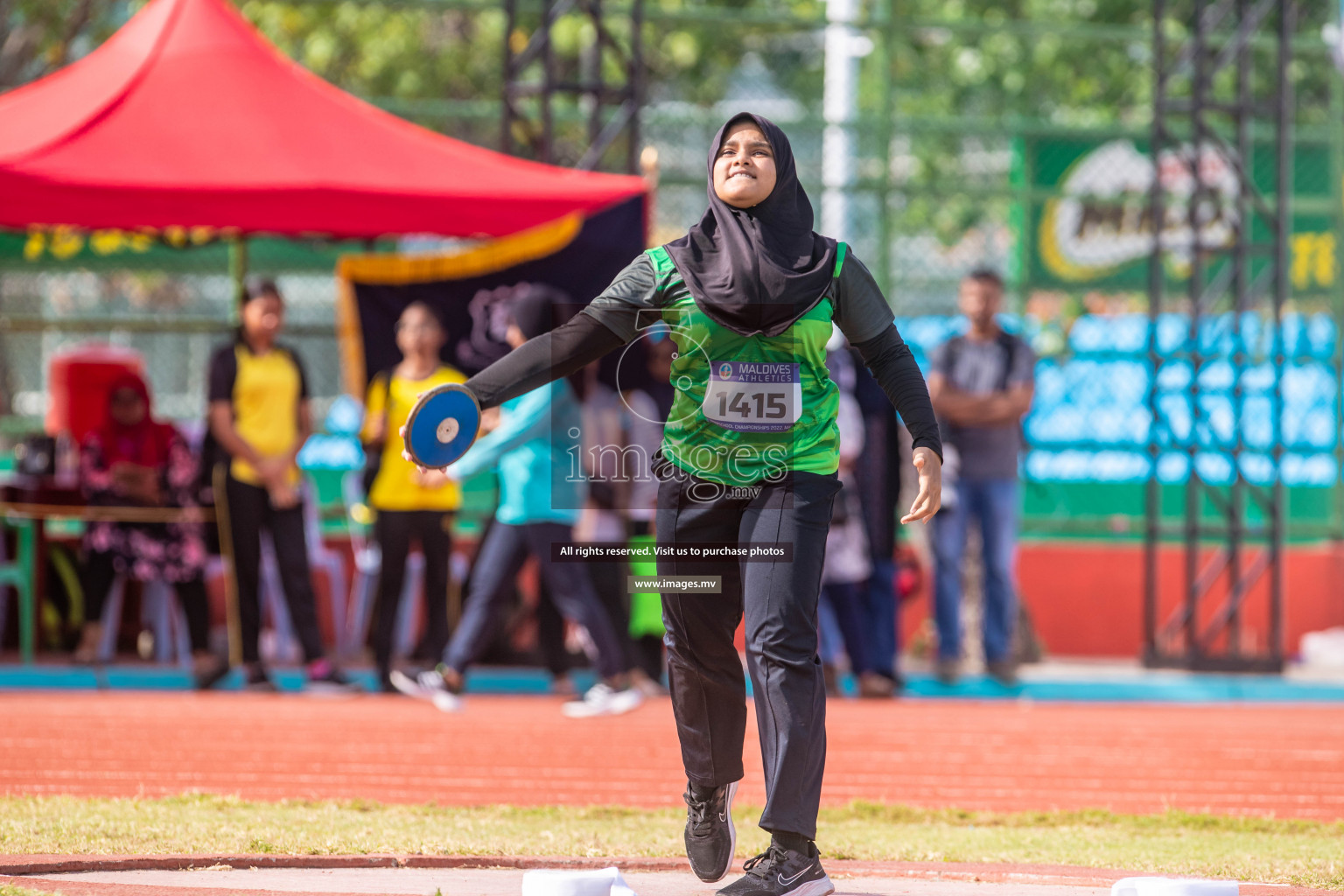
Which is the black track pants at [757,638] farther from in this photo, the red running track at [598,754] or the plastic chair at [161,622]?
the plastic chair at [161,622]

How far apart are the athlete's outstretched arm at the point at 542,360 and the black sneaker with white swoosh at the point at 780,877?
1.20 metres

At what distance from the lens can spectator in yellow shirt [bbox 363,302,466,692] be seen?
320 inches

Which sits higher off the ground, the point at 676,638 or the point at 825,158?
the point at 825,158

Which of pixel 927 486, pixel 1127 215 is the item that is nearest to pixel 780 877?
pixel 927 486

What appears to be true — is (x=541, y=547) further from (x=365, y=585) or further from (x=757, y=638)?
(x=757, y=638)

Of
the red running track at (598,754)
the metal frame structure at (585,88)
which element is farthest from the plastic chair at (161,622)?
the metal frame structure at (585,88)

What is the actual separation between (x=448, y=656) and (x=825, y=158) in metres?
4.43

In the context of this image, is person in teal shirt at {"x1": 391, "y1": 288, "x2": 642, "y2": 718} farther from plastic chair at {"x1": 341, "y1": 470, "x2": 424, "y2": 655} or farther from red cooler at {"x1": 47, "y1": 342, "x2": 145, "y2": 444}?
red cooler at {"x1": 47, "y1": 342, "x2": 145, "y2": 444}

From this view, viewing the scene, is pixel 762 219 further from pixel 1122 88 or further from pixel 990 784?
pixel 1122 88

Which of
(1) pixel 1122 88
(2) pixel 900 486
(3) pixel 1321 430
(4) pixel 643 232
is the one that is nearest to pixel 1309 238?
(3) pixel 1321 430

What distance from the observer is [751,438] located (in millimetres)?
3932

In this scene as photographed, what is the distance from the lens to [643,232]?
8820 mm

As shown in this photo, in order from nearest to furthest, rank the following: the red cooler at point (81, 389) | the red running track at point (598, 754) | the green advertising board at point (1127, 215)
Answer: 1. the red running track at point (598, 754)
2. the red cooler at point (81, 389)
3. the green advertising board at point (1127, 215)

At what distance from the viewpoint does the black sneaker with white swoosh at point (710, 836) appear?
3.99m
